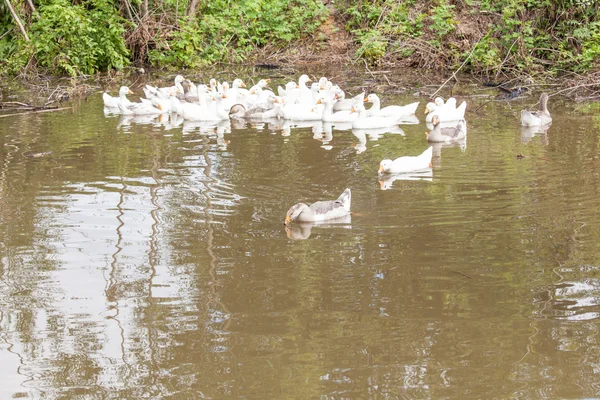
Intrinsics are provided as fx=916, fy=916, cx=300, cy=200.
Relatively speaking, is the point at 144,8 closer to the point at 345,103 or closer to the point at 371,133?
the point at 345,103

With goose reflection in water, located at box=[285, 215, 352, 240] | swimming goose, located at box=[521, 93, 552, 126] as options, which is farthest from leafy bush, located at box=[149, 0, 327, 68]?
goose reflection in water, located at box=[285, 215, 352, 240]

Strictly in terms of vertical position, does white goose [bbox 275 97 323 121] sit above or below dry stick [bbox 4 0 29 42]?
below

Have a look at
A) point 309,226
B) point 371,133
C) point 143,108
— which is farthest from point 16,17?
point 309,226

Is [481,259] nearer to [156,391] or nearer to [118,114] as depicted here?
[156,391]

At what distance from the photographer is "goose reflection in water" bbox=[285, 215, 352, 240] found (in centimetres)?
851

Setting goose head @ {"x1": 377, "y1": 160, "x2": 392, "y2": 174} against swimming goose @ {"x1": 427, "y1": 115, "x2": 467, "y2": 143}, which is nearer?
goose head @ {"x1": 377, "y1": 160, "x2": 392, "y2": 174}

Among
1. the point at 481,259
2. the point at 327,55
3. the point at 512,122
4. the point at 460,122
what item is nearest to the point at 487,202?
the point at 481,259

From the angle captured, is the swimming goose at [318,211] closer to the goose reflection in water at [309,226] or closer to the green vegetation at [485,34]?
the goose reflection in water at [309,226]

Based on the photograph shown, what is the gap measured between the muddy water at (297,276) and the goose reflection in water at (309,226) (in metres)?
0.06

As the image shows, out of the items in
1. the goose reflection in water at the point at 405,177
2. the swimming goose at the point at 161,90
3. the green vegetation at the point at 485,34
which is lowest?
the goose reflection in water at the point at 405,177

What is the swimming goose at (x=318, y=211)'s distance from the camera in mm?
8719

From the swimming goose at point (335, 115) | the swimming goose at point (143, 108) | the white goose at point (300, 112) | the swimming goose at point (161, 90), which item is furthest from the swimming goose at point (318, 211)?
the swimming goose at point (161, 90)

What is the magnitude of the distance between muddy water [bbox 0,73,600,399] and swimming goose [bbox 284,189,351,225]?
0.46 ft

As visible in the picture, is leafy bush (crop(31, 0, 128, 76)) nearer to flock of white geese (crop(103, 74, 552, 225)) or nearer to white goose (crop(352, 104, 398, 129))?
flock of white geese (crop(103, 74, 552, 225))
